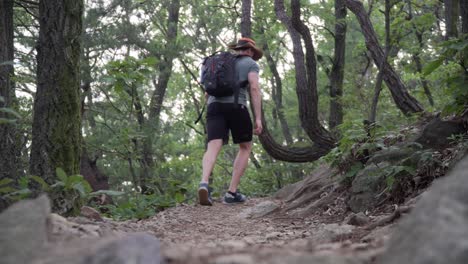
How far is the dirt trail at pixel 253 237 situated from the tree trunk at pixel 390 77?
2.96 metres

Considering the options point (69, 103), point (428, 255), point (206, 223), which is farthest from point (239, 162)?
point (428, 255)

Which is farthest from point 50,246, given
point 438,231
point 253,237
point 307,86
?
point 307,86

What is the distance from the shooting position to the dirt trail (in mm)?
1726

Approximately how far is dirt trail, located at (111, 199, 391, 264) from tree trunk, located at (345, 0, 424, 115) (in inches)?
117

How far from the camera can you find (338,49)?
37.7ft

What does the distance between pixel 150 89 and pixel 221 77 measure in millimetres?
14168

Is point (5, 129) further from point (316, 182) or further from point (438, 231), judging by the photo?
point (438, 231)

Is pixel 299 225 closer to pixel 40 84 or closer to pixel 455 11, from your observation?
pixel 40 84

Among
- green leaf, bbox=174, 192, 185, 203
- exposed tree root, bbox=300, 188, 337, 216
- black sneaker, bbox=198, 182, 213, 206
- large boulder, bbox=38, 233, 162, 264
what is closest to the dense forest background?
green leaf, bbox=174, 192, 185, 203

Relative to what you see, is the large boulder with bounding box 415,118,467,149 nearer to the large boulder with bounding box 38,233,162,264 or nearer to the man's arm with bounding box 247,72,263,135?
the man's arm with bounding box 247,72,263,135

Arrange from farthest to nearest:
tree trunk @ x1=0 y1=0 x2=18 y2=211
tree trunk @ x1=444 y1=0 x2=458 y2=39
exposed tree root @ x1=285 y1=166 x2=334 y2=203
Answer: tree trunk @ x1=444 y1=0 x2=458 y2=39
exposed tree root @ x1=285 y1=166 x2=334 y2=203
tree trunk @ x1=0 y1=0 x2=18 y2=211

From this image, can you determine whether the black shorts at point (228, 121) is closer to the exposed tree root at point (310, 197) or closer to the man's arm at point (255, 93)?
the man's arm at point (255, 93)

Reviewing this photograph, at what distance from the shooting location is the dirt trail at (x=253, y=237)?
1.73m

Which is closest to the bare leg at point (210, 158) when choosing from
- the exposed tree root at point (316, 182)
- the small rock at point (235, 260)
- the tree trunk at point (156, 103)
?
the exposed tree root at point (316, 182)
